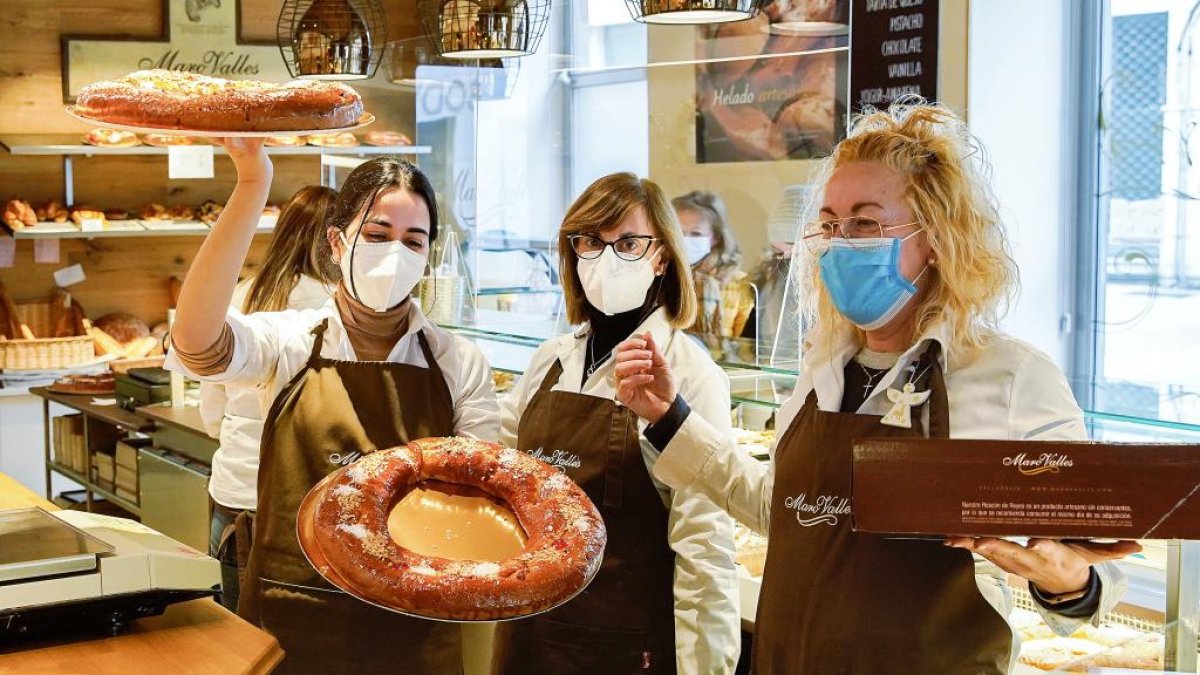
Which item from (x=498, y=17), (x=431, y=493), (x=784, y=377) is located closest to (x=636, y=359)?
(x=431, y=493)

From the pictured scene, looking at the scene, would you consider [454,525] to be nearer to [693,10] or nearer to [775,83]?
[693,10]

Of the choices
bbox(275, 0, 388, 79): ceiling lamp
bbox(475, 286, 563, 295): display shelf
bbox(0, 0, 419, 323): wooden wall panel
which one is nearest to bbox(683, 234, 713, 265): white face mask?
bbox(475, 286, 563, 295): display shelf

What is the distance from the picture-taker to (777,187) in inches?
189

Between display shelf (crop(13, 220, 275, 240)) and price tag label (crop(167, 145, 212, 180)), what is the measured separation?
2.32 m

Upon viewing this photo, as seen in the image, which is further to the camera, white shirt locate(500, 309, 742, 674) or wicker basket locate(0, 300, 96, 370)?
wicker basket locate(0, 300, 96, 370)

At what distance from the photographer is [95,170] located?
7.16 m

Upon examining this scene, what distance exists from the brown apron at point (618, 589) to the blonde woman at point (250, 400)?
629 millimetres

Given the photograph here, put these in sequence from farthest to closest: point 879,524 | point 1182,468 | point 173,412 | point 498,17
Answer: point 173,412 → point 498,17 → point 879,524 → point 1182,468

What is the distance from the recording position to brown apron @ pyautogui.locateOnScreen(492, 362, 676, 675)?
2.37 meters

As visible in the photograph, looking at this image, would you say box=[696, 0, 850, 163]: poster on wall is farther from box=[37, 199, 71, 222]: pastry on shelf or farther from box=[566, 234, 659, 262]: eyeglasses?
box=[37, 199, 71, 222]: pastry on shelf

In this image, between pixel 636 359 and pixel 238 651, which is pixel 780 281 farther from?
pixel 238 651

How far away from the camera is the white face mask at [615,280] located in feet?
8.13

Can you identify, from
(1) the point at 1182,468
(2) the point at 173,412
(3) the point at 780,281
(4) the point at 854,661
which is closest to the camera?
(1) the point at 1182,468

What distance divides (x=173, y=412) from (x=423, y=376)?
9.15ft
